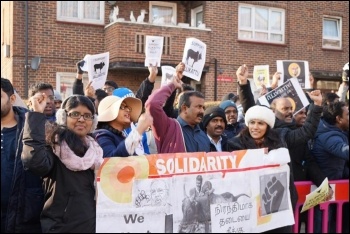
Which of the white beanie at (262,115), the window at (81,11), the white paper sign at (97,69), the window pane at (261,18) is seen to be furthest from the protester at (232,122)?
the window pane at (261,18)

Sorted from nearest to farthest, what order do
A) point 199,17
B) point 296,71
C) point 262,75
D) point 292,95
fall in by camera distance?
point 292,95 < point 296,71 < point 262,75 < point 199,17

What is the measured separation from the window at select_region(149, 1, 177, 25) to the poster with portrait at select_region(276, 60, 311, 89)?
7.84 meters

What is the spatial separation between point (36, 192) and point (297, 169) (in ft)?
9.97

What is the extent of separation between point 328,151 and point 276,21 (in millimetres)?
12097

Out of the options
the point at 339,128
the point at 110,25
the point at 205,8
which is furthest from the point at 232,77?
the point at 339,128

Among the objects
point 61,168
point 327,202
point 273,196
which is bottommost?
point 327,202

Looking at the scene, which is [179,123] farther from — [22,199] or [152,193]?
[22,199]

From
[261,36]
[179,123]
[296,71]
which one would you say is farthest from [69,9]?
[179,123]

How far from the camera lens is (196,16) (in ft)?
51.4

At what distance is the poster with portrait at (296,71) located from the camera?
7.36 m

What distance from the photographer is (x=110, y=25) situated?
13625 mm

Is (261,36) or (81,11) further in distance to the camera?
(261,36)

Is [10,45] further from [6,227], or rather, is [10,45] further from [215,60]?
[6,227]

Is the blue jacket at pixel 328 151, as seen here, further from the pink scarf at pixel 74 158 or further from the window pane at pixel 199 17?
the window pane at pixel 199 17
